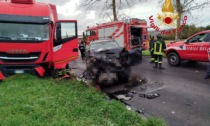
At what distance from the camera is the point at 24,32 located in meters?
8.40

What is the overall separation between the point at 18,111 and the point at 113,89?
384 centimetres

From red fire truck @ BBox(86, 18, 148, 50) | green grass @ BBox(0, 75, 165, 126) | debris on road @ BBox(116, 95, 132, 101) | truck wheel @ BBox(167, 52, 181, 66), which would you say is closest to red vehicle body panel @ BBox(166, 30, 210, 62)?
truck wheel @ BBox(167, 52, 181, 66)

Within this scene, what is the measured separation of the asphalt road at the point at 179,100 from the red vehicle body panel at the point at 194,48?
101cm

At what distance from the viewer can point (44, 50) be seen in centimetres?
853

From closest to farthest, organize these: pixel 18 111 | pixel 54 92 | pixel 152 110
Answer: pixel 18 111
pixel 152 110
pixel 54 92

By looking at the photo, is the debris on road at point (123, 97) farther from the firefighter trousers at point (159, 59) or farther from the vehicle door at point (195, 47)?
the vehicle door at point (195, 47)

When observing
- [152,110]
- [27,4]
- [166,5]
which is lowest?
[152,110]

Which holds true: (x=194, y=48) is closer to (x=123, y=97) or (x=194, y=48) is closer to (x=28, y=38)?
(x=123, y=97)

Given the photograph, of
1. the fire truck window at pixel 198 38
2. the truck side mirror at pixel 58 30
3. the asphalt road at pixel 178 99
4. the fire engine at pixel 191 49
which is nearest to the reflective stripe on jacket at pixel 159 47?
the fire engine at pixel 191 49

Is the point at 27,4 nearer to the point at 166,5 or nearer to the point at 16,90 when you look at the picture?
the point at 16,90

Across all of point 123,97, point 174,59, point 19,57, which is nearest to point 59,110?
point 123,97

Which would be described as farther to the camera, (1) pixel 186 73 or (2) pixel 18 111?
(1) pixel 186 73

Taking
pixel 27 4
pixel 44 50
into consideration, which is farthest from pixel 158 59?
pixel 27 4

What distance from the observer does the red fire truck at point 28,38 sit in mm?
8234
